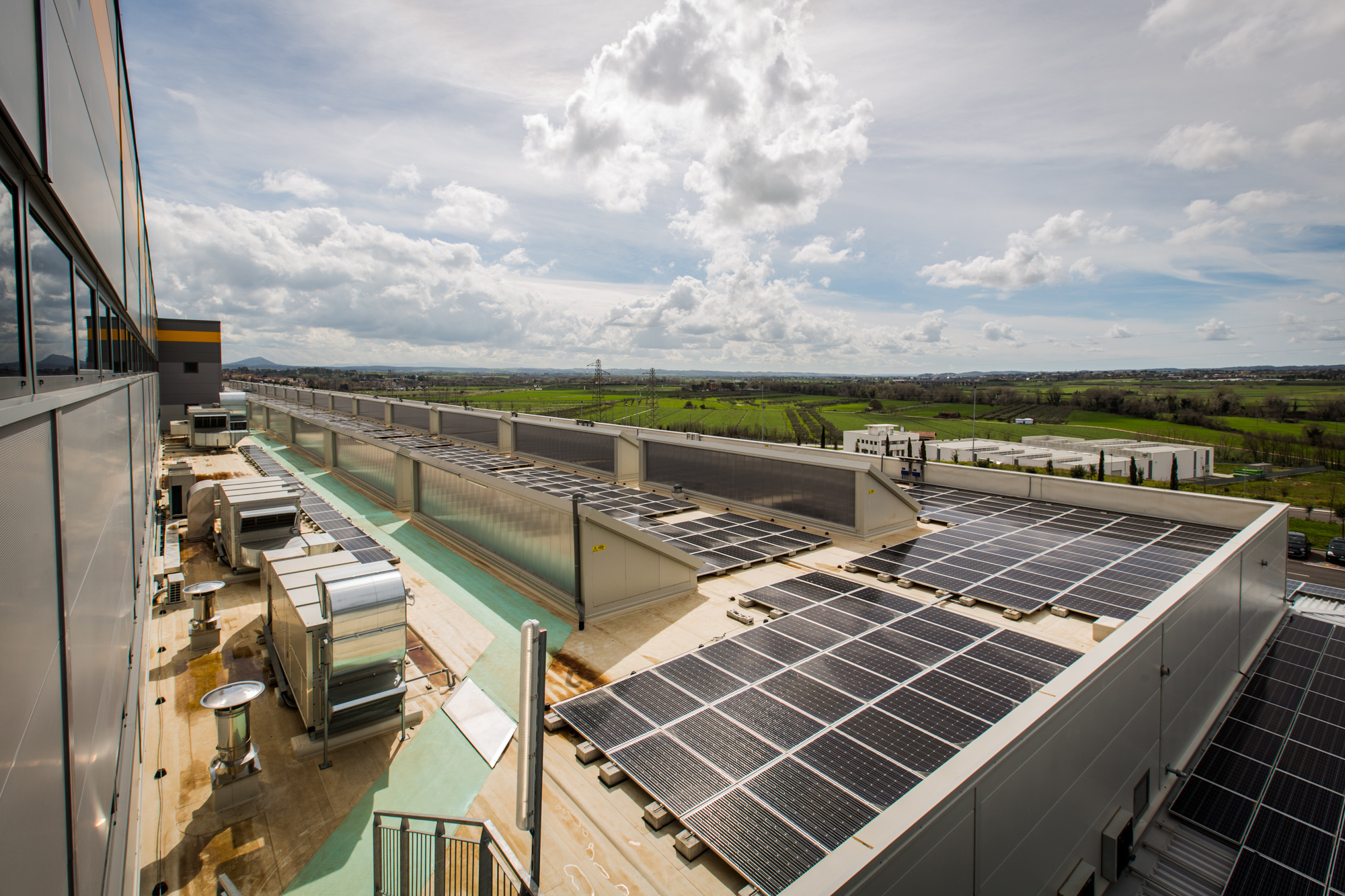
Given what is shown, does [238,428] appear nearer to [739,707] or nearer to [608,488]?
[608,488]

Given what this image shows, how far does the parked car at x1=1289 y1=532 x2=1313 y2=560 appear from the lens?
52.4m

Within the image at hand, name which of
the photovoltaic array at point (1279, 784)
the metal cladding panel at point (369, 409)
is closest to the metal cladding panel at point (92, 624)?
the photovoltaic array at point (1279, 784)

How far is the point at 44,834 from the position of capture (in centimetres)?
333

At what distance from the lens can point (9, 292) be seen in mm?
3975

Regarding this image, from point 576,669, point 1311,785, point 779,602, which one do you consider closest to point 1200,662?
point 1311,785

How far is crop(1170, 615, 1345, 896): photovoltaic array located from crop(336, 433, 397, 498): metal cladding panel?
30607mm

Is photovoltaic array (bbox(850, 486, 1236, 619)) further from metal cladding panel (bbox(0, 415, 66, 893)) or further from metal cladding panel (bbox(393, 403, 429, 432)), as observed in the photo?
metal cladding panel (bbox(393, 403, 429, 432))

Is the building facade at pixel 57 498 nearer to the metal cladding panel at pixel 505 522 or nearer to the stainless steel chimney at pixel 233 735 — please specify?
the stainless steel chimney at pixel 233 735

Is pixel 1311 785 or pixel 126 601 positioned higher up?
pixel 126 601

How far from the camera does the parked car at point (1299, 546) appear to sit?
52.4 meters

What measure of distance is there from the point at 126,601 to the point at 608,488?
886 inches

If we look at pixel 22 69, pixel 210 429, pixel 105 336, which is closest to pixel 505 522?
pixel 105 336

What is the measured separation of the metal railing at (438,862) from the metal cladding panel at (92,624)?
3.08 metres

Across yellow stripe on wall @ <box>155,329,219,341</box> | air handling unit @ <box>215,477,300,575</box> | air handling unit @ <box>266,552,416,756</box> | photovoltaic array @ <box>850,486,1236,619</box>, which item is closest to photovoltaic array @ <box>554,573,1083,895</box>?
photovoltaic array @ <box>850,486,1236,619</box>
